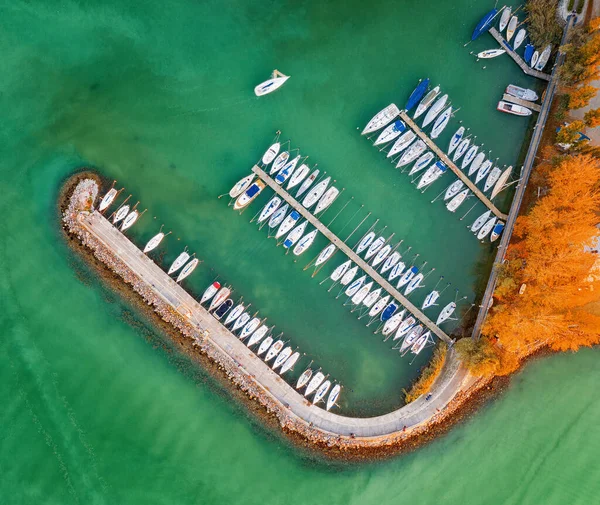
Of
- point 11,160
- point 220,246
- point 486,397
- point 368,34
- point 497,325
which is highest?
point 368,34

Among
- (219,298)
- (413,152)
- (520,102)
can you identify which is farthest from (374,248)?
(520,102)

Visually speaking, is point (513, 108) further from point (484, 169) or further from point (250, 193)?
point (250, 193)

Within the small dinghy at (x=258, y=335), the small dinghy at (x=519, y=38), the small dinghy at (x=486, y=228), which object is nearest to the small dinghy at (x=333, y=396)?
the small dinghy at (x=258, y=335)

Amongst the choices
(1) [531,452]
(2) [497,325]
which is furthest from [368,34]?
(1) [531,452]

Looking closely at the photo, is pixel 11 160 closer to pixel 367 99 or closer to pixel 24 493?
pixel 24 493

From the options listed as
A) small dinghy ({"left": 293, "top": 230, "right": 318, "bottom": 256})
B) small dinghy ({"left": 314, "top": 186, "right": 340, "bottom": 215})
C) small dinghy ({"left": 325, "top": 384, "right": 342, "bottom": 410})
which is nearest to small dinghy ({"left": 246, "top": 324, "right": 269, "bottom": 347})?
small dinghy ({"left": 293, "top": 230, "right": 318, "bottom": 256})

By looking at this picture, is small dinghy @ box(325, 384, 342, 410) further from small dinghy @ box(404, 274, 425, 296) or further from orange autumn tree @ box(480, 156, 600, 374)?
orange autumn tree @ box(480, 156, 600, 374)
